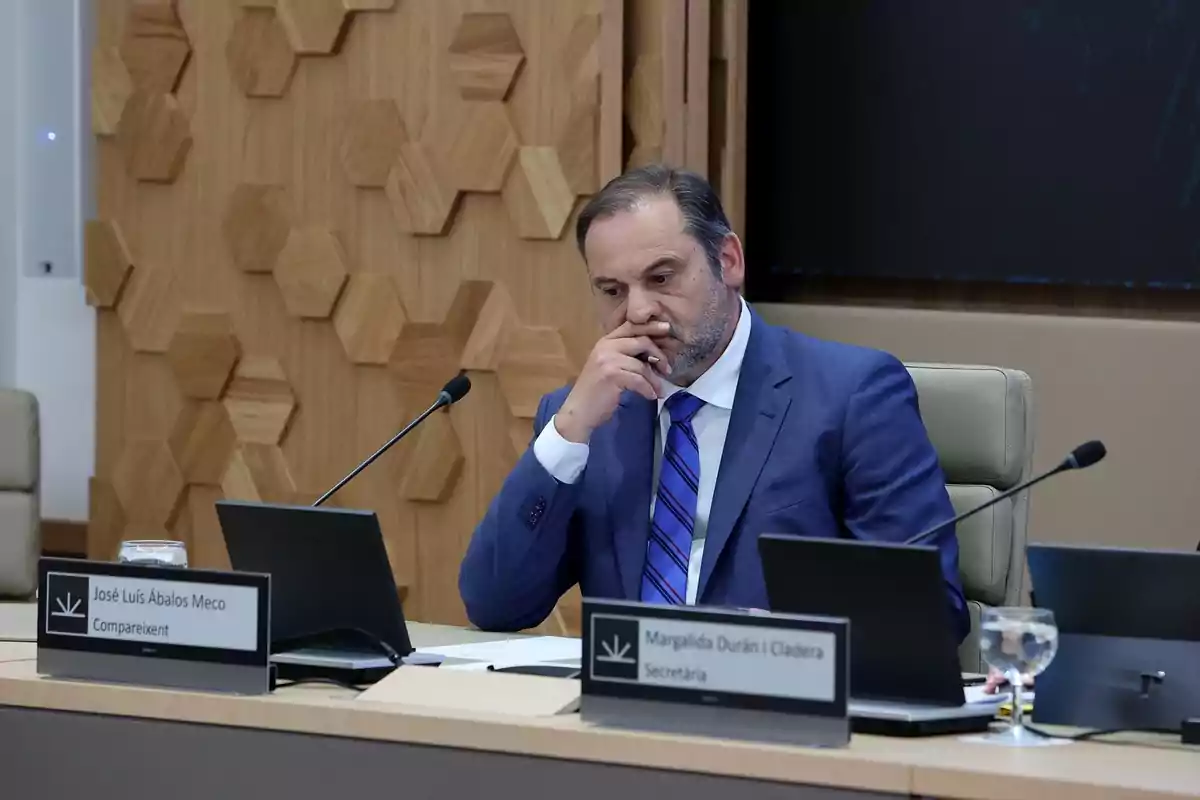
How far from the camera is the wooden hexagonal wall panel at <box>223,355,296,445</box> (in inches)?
159

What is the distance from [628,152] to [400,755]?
204 cm

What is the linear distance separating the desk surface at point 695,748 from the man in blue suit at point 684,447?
56 cm

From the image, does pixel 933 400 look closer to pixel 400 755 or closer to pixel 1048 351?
pixel 1048 351

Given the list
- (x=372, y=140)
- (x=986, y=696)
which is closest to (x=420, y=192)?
(x=372, y=140)

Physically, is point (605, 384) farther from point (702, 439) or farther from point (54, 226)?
point (54, 226)

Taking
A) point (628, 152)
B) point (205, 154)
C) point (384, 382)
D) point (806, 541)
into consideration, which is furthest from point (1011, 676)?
point (205, 154)

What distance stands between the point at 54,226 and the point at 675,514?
94.1 inches

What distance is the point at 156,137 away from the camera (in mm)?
4094

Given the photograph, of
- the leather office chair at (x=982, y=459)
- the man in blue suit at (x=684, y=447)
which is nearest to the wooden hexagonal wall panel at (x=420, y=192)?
the man in blue suit at (x=684, y=447)

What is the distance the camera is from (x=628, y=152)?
143 inches

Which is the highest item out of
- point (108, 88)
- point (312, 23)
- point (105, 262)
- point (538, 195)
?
point (312, 23)

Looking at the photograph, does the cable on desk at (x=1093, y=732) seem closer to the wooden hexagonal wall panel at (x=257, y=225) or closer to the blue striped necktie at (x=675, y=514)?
the blue striped necktie at (x=675, y=514)

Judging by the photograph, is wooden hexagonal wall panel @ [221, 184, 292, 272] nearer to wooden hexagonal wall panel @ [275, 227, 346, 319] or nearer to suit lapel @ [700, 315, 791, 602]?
wooden hexagonal wall panel @ [275, 227, 346, 319]

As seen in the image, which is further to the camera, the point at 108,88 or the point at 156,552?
the point at 108,88
